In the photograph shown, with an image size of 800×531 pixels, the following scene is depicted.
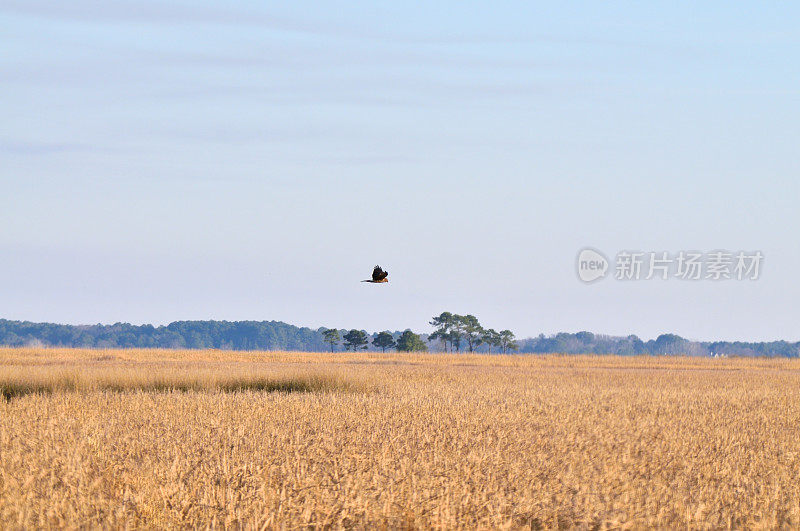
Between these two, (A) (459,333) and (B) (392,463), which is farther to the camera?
(A) (459,333)

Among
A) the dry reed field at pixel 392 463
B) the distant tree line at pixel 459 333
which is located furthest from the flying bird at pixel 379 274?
the distant tree line at pixel 459 333

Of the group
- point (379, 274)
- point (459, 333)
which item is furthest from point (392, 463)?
point (459, 333)

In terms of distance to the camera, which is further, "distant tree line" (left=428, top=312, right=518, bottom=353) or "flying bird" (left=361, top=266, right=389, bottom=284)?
"distant tree line" (left=428, top=312, right=518, bottom=353)

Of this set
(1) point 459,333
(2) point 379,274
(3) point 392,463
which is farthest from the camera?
(1) point 459,333

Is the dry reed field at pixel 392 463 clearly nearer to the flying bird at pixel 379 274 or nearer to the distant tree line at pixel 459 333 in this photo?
the flying bird at pixel 379 274

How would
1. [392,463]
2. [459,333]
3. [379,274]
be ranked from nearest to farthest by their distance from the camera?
[392,463] < [379,274] < [459,333]

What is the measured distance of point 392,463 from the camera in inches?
351

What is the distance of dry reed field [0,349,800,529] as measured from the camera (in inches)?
264

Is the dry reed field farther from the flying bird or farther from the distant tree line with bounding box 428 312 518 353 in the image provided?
the distant tree line with bounding box 428 312 518 353

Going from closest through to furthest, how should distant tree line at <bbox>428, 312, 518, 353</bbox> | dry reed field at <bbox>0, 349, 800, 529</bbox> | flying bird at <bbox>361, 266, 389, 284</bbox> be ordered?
dry reed field at <bbox>0, 349, 800, 529</bbox> → flying bird at <bbox>361, 266, 389, 284</bbox> → distant tree line at <bbox>428, 312, 518, 353</bbox>

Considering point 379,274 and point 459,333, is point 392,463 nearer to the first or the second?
point 379,274

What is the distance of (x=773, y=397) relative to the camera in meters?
21.6

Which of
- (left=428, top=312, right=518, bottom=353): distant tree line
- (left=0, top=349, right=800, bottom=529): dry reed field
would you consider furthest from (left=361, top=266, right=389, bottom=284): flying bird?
(left=428, top=312, right=518, bottom=353): distant tree line

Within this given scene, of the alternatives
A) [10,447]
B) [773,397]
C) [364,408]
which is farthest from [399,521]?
[773,397]
